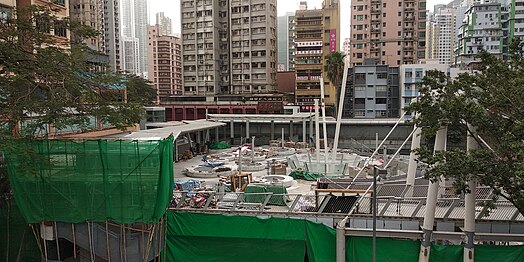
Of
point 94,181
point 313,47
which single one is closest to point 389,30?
point 313,47

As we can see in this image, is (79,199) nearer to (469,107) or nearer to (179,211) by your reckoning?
(179,211)

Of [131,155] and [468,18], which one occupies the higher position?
[468,18]

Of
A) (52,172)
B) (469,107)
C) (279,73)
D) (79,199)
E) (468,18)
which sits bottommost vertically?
(79,199)

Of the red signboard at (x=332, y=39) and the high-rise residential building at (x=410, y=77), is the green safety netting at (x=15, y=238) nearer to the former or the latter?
the high-rise residential building at (x=410, y=77)

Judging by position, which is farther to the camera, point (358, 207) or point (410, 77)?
point (410, 77)

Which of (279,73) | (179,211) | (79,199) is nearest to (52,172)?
(79,199)

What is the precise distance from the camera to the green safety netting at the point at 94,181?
15.5m

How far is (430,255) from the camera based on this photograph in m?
15.2

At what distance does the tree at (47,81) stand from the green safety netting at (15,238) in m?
3.36

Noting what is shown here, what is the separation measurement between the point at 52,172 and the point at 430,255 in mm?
13694

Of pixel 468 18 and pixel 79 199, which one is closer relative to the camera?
pixel 79 199

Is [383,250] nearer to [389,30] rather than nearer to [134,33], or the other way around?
[389,30]

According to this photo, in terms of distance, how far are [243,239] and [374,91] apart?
5478cm

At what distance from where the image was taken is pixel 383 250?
620 inches
